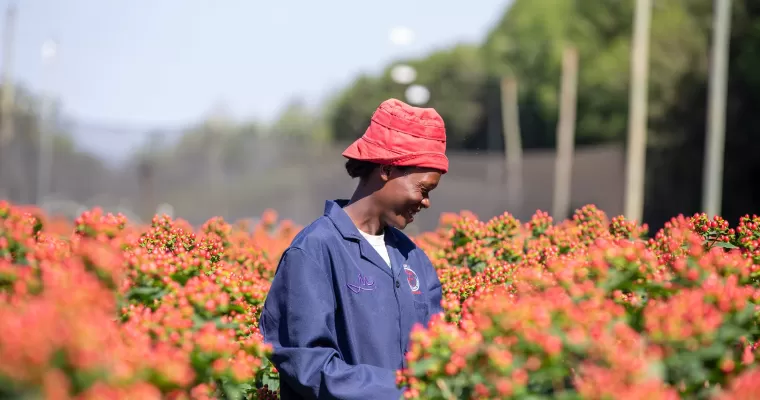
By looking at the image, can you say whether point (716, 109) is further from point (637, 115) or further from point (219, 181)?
point (219, 181)

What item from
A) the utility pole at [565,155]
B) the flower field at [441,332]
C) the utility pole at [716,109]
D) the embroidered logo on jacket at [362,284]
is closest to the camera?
the flower field at [441,332]

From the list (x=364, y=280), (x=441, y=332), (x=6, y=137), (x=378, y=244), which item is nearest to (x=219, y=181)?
(x=6, y=137)

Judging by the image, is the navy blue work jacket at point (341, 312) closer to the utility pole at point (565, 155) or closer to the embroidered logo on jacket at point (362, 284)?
the embroidered logo on jacket at point (362, 284)

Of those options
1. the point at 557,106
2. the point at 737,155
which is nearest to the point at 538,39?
the point at 557,106

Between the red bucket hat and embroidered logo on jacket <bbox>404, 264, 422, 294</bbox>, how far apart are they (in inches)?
17.1

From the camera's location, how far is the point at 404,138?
357cm

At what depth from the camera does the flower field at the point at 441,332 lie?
5.85 feet

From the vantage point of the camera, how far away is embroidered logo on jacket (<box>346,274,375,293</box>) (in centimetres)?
341

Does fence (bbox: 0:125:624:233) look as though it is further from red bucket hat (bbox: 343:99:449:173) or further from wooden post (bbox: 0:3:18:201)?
red bucket hat (bbox: 343:99:449:173)

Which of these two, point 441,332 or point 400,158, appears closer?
point 441,332

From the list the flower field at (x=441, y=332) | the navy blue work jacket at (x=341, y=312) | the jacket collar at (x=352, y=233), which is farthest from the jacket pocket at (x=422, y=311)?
the flower field at (x=441, y=332)

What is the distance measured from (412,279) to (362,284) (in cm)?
32

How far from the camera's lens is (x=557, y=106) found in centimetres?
5544

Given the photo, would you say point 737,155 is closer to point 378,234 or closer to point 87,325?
point 378,234
